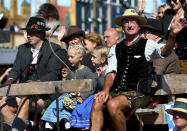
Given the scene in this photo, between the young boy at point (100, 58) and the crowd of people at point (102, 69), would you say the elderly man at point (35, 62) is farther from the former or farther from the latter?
the young boy at point (100, 58)

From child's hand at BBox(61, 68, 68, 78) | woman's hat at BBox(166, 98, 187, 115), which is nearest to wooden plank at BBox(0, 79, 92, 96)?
woman's hat at BBox(166, 98, 187, 115)

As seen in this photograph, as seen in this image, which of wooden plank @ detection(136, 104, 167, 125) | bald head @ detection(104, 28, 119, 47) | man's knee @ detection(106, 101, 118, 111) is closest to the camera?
man's knee @ detection(106, 101, 118, 111)

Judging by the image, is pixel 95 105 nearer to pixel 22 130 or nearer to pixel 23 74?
pixel 22 130

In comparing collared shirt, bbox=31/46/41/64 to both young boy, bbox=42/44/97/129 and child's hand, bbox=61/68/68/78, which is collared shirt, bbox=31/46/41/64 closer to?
child's hand, bbox=61/68/68/78

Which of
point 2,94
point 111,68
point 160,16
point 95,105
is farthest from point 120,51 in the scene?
point 160,16

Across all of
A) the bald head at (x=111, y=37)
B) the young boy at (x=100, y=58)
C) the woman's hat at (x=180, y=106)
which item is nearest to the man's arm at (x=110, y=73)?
the woman's hat at (x=180, y=106)

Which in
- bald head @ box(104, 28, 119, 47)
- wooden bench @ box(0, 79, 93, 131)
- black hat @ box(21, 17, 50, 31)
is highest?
black hat @ box(21, 17, 50, 31)

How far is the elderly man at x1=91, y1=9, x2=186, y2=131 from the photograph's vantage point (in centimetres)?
522

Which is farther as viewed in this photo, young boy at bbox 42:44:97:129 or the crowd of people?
young boy at bbox 42:44:97:129

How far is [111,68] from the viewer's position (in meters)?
5.59

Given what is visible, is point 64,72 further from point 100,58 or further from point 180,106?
point 180,106

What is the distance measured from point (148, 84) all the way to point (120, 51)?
53 centimetres

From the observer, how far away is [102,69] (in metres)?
6.67

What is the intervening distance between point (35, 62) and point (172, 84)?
2.14 m
